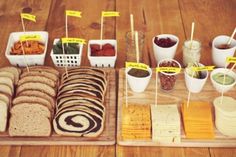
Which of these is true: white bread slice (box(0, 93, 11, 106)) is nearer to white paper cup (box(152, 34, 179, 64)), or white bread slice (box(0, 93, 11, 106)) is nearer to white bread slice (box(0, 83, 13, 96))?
white bread slice (box(0, 83, 13, 96))

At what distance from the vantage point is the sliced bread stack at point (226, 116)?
122 cm

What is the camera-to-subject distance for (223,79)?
1427 millimetres

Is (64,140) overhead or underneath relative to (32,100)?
underneath

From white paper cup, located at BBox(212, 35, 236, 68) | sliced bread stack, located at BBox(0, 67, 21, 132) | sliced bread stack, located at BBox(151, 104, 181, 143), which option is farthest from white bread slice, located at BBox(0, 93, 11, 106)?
white paper cup, located at BBox(212, 35, 236, 68)

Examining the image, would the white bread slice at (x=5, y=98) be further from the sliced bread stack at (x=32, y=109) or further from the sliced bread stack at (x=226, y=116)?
the sliced bread stack at (x=226, y=116)

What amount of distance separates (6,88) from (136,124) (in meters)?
0.54

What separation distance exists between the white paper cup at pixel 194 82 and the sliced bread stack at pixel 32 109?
544 mm

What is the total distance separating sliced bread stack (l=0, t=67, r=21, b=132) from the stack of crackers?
1.48 ft

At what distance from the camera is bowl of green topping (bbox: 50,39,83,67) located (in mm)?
1538

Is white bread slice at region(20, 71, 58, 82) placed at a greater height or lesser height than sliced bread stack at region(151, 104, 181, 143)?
greater

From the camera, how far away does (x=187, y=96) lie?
143 cm

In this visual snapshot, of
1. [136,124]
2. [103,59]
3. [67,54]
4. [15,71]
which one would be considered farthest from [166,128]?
[15,71]

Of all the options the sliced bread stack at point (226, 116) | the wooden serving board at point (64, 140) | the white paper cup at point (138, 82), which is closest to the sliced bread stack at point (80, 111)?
the wooden serving board at point (64, 140)

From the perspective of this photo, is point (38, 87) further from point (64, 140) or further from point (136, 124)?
point (136, 124)
